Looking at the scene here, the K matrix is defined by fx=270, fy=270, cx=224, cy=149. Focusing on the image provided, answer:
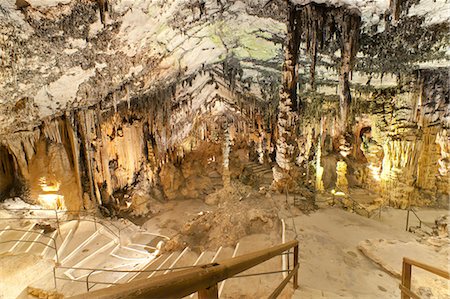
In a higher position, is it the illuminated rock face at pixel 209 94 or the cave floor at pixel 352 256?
the illuminated rock face at pixel 209 94

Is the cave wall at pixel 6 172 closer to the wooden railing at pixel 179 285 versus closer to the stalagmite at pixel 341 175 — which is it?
the wooden railing at pixel 179 285

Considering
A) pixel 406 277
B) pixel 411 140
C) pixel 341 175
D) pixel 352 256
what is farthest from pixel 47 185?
pixel 411 140

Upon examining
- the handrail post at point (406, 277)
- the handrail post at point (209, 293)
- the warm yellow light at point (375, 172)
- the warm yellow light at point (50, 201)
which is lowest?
the warm yellow light at point (50, 201)

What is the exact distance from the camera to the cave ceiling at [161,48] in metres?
5.25

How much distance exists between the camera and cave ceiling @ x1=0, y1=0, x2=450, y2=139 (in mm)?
5254

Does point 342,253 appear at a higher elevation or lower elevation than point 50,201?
higher

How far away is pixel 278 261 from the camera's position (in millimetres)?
4453

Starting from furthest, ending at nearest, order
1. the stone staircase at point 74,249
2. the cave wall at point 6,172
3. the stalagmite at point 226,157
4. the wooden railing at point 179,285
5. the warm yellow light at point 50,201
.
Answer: the stalagmite at point 226,157, the cave wall at point 6,172, the warm yellow light at point 50,201, the stone staircase at point 74,249, the wooden railing at point 179,285

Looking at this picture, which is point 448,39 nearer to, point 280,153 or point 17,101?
point 280,153

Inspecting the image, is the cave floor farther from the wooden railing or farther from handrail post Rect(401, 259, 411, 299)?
the wooden railing

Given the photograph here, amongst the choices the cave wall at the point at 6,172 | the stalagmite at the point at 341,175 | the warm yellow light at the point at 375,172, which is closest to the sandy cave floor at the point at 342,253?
the warm yellow light at the point at 375,172

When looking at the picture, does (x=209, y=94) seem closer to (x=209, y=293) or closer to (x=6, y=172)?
(x=6, y=172)

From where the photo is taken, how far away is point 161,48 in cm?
807

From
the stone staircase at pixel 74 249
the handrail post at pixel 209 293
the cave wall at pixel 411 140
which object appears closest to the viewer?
the handrail post at pixel 209 293
